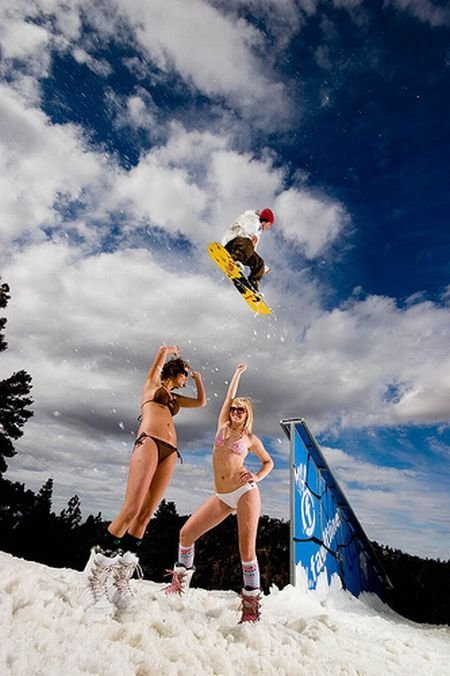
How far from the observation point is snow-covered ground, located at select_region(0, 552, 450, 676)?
2.01 m

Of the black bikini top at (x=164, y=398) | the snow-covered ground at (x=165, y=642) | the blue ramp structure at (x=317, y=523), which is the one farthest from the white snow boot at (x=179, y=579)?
the blue ramp structure at (x=317, y=523)

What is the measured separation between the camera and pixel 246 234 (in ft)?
24.8

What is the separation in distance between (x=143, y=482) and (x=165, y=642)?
110cm

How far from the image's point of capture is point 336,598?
8.52 m

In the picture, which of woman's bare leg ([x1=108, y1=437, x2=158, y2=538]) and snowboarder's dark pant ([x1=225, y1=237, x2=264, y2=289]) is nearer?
woman's bare leg ([x1=108, y1=437, x2=158, y2=538])

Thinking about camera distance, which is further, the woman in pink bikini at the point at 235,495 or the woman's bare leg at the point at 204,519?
the woman's bare leg at the point at 204,519

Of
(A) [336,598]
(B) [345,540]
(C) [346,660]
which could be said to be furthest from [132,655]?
(B) [345,540]

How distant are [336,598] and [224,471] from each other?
20.5 feet

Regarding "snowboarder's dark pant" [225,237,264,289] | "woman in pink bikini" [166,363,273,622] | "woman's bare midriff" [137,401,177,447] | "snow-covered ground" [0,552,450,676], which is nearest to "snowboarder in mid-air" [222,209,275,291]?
"snowboarder's dark pant" [225,237,264,289]

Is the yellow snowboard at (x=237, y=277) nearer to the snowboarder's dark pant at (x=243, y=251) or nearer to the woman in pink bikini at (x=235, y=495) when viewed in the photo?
the snowboarder's dark pant at (x=243, y=251)

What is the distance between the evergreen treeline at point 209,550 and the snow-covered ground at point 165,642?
266 centimetres

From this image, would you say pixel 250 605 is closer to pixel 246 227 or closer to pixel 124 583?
pixel 124 583

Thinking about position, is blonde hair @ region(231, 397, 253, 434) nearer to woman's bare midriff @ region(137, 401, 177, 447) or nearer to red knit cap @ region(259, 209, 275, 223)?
woman's bare midriff @ region(137, 401, 177, 447)

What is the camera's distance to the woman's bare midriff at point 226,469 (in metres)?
4.08
